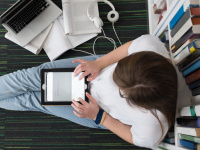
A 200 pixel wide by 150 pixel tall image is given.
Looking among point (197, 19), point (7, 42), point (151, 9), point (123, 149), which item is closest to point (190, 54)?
point (197, 19)

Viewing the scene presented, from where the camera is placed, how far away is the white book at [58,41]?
1.17 metres

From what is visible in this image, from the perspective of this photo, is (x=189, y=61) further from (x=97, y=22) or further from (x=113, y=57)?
(x=97, y=22)

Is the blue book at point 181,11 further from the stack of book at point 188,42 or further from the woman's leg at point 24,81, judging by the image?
the woman's leg at point 24,81

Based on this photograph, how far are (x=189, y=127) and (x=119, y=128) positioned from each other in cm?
30

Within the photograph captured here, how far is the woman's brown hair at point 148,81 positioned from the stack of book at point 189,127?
68 mm

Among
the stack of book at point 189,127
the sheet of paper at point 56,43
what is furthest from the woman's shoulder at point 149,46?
the sheet of paper at point 56,43

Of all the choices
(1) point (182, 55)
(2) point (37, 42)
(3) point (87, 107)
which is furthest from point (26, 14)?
(1) point (182, 55)

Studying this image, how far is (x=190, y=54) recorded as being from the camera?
61 centimetres

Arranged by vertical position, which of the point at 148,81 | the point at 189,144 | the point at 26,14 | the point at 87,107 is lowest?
the point at 189,144

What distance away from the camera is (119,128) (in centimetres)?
80

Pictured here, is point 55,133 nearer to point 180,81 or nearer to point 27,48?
point 27,48

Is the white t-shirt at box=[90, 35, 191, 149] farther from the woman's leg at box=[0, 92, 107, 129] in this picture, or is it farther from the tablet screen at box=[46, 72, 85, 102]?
the woman's leg at box=[0, 92, 107, 129]

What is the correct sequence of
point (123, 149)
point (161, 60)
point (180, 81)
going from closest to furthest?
1. point (161, 60)
2. point (180, 81)
3. point (123, 149)

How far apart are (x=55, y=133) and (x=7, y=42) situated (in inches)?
27.7
